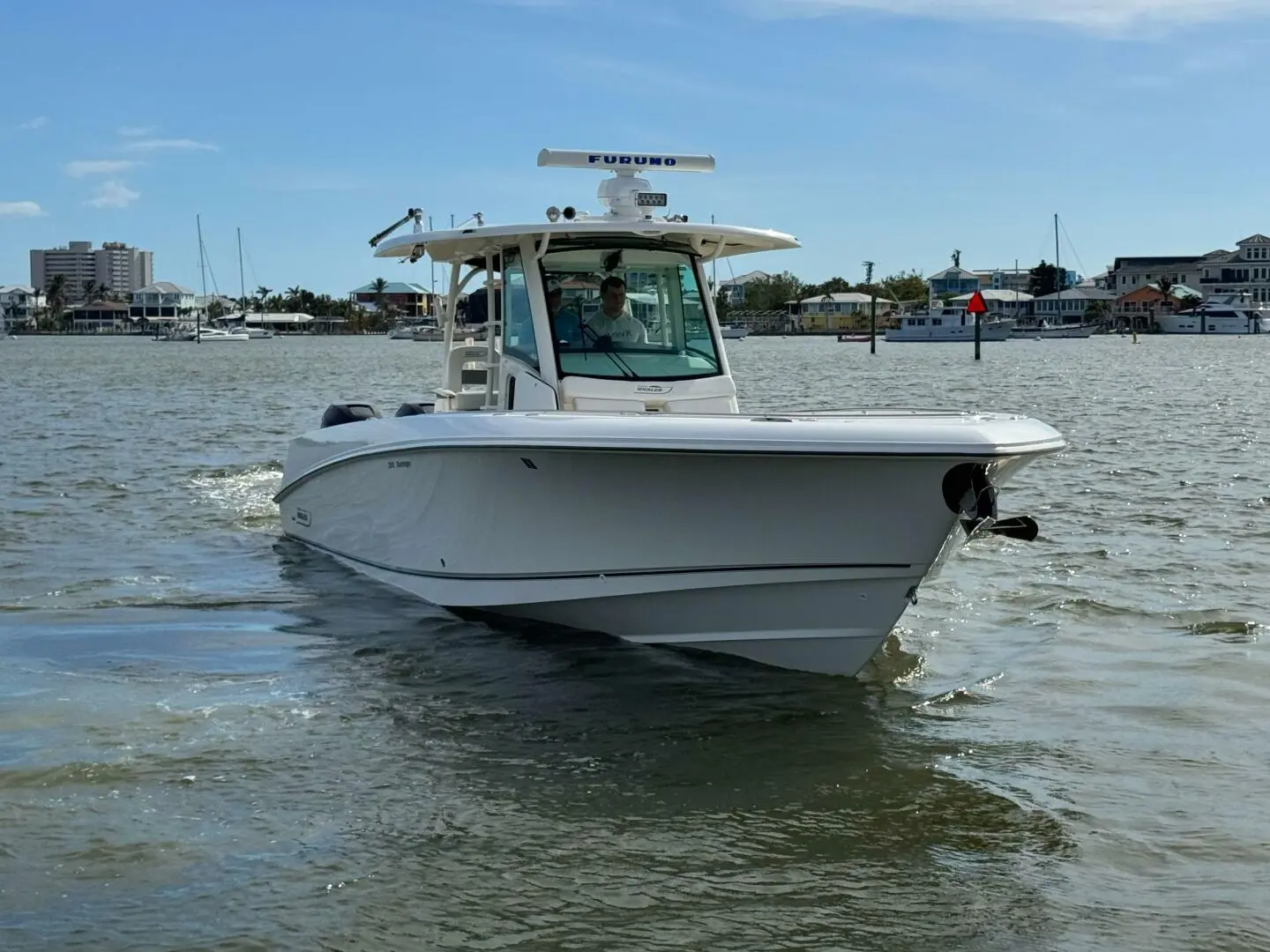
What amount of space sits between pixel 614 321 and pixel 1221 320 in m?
134

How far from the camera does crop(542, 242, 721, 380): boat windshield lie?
930 centimetres

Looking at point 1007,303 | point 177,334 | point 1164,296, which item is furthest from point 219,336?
point 1164,296

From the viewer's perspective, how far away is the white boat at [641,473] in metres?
7.34

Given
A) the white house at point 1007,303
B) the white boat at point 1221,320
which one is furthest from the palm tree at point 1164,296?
the white house at point 1007,303

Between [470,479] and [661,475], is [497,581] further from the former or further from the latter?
[661,475]

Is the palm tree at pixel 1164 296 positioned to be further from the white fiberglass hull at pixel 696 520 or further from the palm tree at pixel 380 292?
the white fiberglass hull at pixel 696 520

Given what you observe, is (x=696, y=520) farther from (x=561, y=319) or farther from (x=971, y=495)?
(x=561, y=319)

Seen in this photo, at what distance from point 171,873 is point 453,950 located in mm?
1178

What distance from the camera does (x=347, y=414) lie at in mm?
11156

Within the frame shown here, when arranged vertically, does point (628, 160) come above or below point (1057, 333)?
above

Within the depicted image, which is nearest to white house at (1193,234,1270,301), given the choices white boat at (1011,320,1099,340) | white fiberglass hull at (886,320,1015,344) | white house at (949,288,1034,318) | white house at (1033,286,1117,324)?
white house at (1033,286,1117,324)

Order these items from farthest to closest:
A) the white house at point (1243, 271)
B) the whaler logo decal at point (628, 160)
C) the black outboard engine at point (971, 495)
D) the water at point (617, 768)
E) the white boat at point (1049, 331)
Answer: the white house at point (1243, 271) < the white boat at point (1049, 331) < the whaler logo decal at point (628, 160) < the black outboard engine at point (971, 495) < the water at point (617, 768)

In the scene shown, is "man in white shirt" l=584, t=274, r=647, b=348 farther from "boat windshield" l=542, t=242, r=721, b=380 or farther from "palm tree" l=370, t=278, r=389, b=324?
"palm tree" l=370, t=278, r=389, b=324

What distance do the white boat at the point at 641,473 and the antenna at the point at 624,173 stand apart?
0.04 feet
